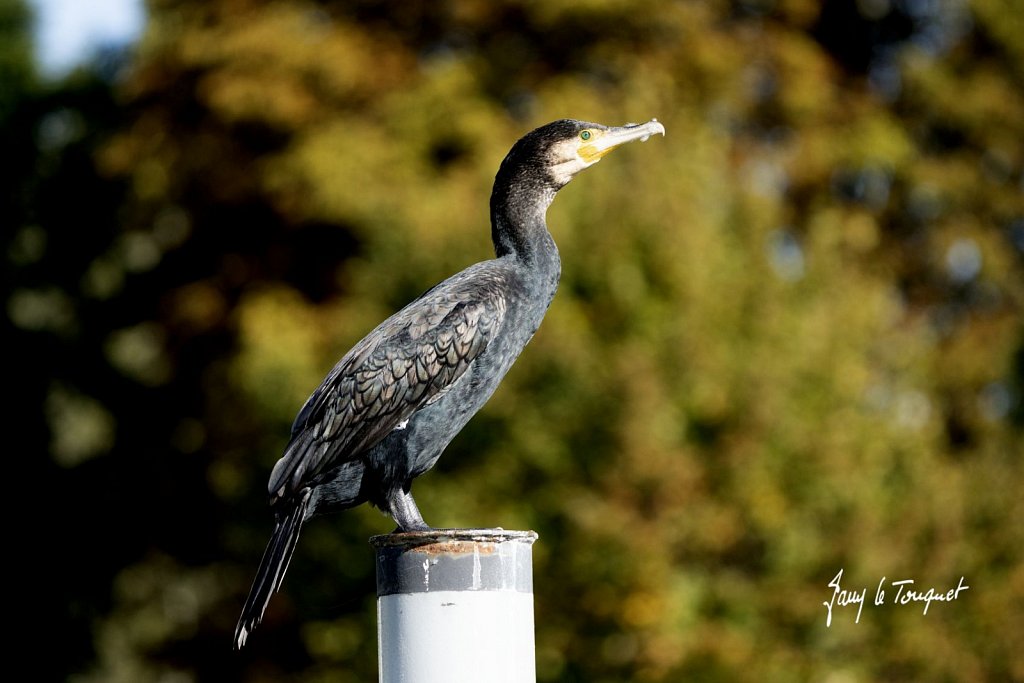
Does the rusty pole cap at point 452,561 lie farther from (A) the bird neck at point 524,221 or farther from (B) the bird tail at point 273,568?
(A) the bird neck at point 524,221

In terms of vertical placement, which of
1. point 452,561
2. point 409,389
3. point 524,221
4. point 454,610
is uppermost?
point 524,221

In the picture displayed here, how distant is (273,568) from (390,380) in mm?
744

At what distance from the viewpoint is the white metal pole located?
4.90 m

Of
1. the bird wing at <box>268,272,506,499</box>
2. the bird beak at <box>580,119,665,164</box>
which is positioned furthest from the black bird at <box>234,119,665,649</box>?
the bird beak at <box>580,119,665,164</box>

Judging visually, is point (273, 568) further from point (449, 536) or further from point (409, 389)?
point (409, 389)

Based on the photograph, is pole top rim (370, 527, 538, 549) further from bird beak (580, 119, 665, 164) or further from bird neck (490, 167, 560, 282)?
bird beak (580, 119, 665, 164)

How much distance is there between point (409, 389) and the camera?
531 centimetres

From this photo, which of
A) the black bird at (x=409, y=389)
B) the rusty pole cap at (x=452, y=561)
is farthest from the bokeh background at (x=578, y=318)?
the rusty pole cap at (x=452, y=561)

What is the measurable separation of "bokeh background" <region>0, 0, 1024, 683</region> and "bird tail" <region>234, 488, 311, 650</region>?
7281mm

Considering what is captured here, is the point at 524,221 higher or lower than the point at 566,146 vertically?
lower

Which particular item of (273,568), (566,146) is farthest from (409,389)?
(566,146)

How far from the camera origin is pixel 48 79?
26188 mm

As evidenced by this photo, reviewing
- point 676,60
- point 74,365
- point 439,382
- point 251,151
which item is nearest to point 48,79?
point 74,365

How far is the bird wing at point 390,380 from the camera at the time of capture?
17.3 ft
